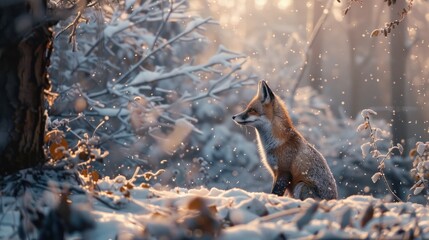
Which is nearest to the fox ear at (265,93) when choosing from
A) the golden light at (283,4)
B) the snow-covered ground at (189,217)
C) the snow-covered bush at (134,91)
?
the snow-covered ground at (189,217)

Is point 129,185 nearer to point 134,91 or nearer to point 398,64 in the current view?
point 134,91

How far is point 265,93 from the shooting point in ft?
28.0

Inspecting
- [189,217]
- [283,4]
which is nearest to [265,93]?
[189,217]

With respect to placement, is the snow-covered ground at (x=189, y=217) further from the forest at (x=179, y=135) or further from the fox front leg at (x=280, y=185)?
the fox front leg at (x=280, y=185)

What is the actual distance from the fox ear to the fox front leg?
1178 mm

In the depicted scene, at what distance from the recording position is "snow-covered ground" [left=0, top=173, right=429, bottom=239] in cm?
306

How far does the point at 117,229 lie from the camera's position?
4145 mm

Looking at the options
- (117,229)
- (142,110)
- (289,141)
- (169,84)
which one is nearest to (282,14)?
(169,84)

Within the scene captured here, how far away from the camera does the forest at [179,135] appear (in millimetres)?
4191

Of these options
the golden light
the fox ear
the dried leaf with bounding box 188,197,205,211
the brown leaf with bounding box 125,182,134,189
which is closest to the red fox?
the fox ear

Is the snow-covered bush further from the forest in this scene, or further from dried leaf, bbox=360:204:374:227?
dried leaf, bbox=360:204:374:227

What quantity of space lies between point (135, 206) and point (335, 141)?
18.7m

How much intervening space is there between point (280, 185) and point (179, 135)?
8725 mm

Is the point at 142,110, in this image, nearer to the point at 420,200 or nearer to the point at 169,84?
the point at 169,84
